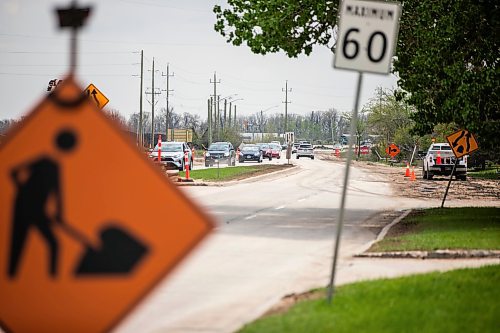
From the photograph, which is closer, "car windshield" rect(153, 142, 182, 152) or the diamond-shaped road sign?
the diamond-shaped road sign

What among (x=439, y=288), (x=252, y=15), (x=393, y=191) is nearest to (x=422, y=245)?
(x=439, y=288)

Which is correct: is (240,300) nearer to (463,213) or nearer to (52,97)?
(52,97)

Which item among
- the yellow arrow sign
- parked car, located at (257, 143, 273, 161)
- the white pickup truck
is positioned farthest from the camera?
parked car, located at (257, 143, 273, 161)

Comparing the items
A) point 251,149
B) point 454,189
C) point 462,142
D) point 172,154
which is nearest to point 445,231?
point 462,142

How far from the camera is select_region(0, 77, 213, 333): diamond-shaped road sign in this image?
6.23 m

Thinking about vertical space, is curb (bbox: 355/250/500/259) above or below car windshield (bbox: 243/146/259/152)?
above

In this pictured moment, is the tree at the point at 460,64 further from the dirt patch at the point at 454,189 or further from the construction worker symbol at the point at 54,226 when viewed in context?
the construction worker symbol at the point at 54,226

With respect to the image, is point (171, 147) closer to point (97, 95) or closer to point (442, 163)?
point (442, 163)

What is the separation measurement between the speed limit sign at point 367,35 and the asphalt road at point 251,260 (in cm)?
249

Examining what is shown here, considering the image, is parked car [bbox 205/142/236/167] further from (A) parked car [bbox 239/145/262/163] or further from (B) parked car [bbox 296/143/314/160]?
(B) parked car [bbox 296/143/314/160]

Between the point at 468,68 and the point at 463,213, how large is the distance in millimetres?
3847

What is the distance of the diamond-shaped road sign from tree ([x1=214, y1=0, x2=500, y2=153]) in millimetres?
17275

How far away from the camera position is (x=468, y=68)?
82.3 ft

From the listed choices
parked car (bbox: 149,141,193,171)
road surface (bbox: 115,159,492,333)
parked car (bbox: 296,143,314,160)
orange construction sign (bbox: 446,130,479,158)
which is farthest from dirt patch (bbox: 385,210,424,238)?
parked car (bbox: 296,143,314,160)
